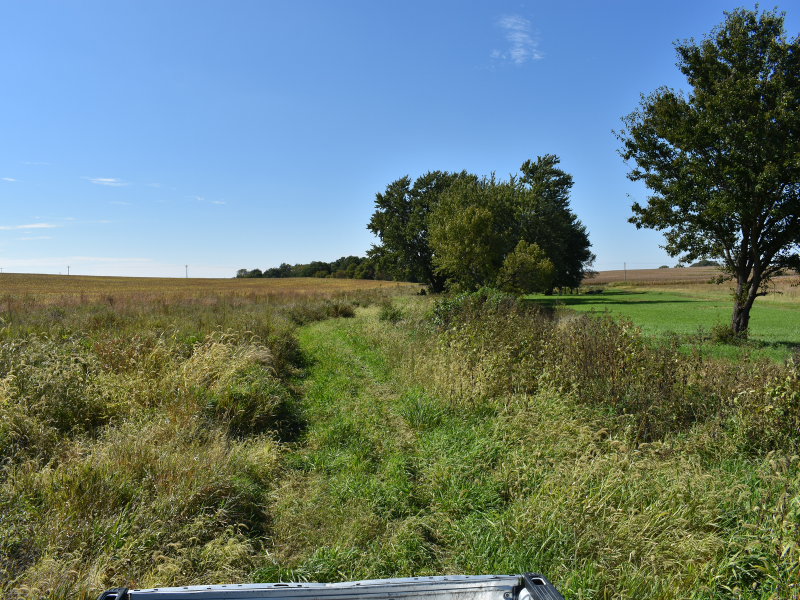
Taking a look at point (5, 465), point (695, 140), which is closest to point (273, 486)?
point (5, 465)

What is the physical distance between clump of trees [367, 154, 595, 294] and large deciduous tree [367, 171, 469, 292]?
9 centimetres

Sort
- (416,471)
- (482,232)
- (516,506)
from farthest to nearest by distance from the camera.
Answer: (482,232) < (416,471) < (516,506)

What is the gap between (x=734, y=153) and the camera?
1334cm

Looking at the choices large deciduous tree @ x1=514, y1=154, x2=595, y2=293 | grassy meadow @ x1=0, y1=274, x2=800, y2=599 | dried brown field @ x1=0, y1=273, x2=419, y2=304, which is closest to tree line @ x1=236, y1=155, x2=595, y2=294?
large deciduous tree @ x1=514, y1=154, x2=595, y2=293

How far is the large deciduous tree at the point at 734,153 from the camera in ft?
42.7

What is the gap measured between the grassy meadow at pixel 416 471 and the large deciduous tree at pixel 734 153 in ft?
30.9

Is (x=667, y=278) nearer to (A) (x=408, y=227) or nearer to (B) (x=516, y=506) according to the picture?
(A) (x=408, y=227)

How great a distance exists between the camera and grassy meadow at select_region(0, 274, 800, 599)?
3.12 meters

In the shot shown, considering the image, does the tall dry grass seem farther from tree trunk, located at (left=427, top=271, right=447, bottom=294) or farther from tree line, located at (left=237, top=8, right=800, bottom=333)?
tree trunk, located at (left=427, top=271, right=447, bottom=294)

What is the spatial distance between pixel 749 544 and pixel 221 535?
371cm

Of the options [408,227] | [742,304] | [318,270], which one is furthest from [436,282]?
[318,270]

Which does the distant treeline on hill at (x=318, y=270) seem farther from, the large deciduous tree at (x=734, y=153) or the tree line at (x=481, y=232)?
the large deciduous tree at (x=734, y=153)

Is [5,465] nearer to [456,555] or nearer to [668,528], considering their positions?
[456,555]

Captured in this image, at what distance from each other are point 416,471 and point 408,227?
38495 mm
